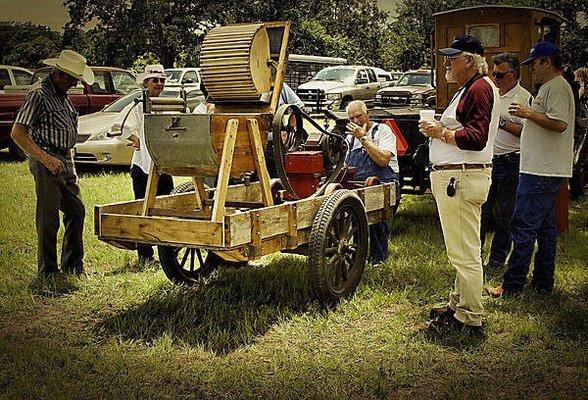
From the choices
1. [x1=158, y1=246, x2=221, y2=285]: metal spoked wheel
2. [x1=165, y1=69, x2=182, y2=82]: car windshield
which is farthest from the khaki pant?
[x1=165, y1=69, x2=182, y2=82]: car windshield

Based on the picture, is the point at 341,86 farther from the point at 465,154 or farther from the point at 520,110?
the point at 465,154

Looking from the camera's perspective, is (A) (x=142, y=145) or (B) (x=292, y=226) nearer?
(B) (x=292, y=226)

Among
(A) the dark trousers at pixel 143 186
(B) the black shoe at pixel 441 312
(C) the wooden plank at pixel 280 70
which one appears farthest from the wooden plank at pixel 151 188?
(B) the black shoe at pixel 441 312

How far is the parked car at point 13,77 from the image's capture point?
52.4 feet

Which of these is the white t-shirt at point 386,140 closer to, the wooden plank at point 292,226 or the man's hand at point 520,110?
the man's hand at point 520,110

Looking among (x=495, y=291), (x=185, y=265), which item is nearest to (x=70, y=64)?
(x=185, y=265)

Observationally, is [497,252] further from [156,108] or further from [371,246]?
[156,108]

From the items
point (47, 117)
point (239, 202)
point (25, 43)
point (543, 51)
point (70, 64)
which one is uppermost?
point (25, 43)

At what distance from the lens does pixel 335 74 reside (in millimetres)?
26719

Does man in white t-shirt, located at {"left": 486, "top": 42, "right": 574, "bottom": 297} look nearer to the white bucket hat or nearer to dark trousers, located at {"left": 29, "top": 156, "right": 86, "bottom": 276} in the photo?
the white bucket hat

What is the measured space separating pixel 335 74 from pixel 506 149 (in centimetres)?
2016

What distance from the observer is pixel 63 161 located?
6.52m

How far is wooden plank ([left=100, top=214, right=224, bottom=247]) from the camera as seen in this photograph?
5094 millimetres

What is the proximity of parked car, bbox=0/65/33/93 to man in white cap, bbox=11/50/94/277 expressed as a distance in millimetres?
10018
